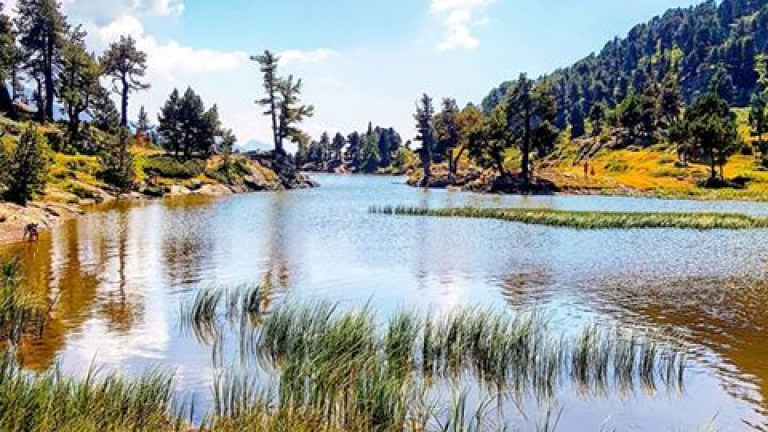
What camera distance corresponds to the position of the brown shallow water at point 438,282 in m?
15.6

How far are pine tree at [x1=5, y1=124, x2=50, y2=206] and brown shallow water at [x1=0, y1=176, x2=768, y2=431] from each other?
429cm

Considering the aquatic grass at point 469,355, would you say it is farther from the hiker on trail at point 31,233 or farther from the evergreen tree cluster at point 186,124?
the evergreen tree cluster at point 186,124

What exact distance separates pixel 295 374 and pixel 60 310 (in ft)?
43.7

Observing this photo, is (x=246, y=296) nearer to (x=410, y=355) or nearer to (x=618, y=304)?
(x=410, y=355)

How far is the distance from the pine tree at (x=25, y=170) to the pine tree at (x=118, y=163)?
24.8 meters

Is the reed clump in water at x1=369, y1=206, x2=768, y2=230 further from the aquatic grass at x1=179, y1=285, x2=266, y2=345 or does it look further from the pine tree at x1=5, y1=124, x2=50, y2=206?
the pine tree at x1=5, y1=124, x2=50, y2=206

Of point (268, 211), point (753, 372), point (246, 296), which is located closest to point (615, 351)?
point (753, 372)

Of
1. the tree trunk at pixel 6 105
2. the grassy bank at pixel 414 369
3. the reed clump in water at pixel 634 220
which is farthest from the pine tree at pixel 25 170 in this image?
the tree trunk at pixel 6 105

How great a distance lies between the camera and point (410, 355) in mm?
16672

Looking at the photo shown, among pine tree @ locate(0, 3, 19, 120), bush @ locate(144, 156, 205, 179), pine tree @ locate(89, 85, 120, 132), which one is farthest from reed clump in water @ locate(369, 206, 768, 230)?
pine tree @ locate(89, 85, 120, 132)

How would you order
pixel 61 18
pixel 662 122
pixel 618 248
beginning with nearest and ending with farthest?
pixel 618 248
pixel 61 18
pixel 662 122

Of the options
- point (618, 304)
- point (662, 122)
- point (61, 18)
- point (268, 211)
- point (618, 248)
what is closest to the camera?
point (618, 304)

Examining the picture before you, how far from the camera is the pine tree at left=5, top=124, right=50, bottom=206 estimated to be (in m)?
49.9

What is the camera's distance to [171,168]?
98.8 meters
